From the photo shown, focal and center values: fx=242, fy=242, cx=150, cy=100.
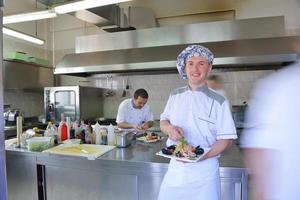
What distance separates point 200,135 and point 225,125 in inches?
6.4

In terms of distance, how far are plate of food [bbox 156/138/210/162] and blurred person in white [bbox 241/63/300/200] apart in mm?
311

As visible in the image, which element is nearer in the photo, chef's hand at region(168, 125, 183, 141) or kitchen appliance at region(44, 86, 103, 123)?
chef's hand at region(168, 125, 183, 141)

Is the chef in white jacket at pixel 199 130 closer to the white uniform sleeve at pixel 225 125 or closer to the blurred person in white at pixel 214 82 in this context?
the white uniform sleeve at pixel 225 125

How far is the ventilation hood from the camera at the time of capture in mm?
2619

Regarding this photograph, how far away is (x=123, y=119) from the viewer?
9.77ft

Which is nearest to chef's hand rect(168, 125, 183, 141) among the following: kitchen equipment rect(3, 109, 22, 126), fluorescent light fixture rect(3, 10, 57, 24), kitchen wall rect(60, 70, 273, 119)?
fluorescent light fixture rect(3, 10, 57, 24)

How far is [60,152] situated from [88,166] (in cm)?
27

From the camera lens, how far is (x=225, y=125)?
4.47ft

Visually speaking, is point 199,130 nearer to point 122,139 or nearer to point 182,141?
point 182,141

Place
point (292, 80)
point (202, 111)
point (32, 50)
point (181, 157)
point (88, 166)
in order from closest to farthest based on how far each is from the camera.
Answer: point (292, 80)
point (181, 157)
point (202, 111)
point (88, 166)
point (32, 50)

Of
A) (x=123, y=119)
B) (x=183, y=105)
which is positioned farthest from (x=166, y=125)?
(x=123, y=119)

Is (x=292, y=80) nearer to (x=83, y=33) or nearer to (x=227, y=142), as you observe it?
(x=227, y=142)

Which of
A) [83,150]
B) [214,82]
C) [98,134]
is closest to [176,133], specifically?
[83,150]

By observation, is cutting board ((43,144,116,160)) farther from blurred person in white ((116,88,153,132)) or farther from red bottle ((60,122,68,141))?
blurred person in white ((116,88,153,132))
